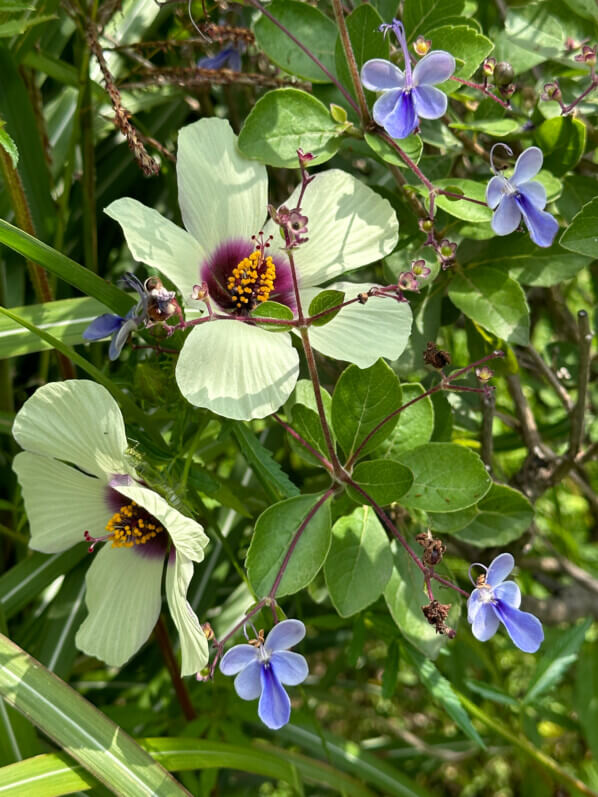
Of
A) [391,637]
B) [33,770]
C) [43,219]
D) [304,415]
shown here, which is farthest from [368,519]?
[43,219]

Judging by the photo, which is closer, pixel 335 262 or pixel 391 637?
pixel 335 262

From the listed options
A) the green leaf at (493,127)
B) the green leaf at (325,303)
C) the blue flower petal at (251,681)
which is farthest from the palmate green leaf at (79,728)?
the green leaf at (493,127)

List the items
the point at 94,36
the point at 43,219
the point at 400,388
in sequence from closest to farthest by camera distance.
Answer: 1. the point at 400,388
2. the point at 94,36
3. the point at 43,219

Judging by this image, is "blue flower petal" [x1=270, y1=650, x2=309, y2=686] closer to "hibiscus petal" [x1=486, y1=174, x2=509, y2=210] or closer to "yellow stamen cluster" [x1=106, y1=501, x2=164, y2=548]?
"yellow stamen cluster" [x1=106, y1=501, x2=164, y2=548]

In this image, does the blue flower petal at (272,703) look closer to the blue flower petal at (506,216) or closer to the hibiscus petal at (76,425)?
the hibiscus petal at (76,425)

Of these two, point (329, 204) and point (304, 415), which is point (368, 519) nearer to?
point (304, 415)

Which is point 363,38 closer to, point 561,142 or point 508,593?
point 561,142

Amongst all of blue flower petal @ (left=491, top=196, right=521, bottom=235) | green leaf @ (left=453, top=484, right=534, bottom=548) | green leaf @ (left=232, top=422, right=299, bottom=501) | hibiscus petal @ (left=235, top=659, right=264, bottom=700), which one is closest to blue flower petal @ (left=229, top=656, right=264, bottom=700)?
hibiscus petal @ (left=235, top=659, right=264, bottom=700)
